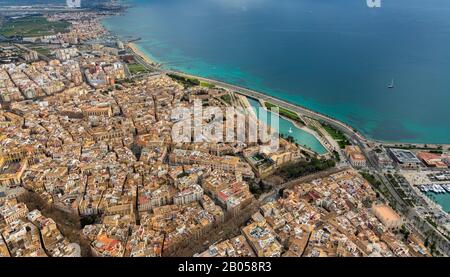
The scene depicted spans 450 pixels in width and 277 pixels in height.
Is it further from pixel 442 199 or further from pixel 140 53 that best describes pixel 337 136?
pixel 140 53

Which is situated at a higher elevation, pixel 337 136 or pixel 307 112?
pixel 307 112

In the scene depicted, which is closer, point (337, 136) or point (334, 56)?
point (337, 136)

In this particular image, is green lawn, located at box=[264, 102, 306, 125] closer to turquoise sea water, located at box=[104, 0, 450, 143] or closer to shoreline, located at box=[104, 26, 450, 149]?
shoreline, located at box=[104, 26, 450, 149]

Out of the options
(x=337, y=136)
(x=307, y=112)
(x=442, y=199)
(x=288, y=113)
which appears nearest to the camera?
(x=442, y=199)

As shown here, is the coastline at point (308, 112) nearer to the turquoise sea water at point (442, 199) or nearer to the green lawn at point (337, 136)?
the green lawn at point (337, 136)

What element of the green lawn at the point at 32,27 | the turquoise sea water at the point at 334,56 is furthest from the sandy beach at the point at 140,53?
the green lawn at the point at 32,27

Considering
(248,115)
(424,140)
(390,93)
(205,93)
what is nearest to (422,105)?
(390,93)

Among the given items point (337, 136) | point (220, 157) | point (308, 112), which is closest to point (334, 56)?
point (308, 112)

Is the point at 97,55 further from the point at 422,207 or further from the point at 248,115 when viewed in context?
the point at 422,207
